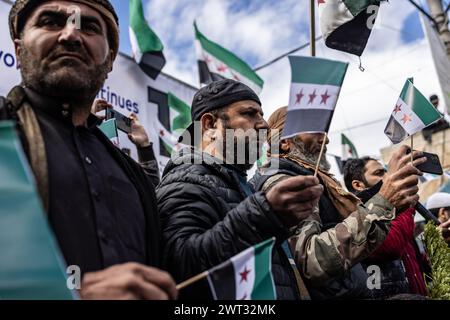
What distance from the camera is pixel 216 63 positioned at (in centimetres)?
734

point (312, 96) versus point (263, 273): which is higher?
point (312, 96)

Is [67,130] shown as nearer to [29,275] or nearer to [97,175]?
[97,175]

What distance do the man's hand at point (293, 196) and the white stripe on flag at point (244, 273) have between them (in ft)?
0.72

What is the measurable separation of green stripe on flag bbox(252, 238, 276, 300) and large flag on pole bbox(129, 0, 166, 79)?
520 cm

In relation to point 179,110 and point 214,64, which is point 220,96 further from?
point 214,64

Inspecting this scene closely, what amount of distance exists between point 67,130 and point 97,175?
0.18 metres

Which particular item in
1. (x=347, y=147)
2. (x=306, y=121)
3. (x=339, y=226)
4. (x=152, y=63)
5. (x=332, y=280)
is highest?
(x=152, y=63)

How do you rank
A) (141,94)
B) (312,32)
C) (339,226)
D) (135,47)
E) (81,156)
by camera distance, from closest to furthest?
(81,156) → (339,226) → (312,32) → (141,94) → (135,47)

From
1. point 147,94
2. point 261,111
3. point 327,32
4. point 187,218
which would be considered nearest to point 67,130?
point 187,218

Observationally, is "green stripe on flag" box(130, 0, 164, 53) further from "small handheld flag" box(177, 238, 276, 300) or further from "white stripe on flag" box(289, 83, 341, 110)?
"small handheld flag" box(177, 238, 276, 300)

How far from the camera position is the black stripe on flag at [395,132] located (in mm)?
2664

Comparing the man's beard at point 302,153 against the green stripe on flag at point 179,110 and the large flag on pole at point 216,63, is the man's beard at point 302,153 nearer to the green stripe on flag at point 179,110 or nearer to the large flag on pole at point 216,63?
the green stripe on flag at point 179,110

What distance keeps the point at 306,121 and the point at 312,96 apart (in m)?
0.08

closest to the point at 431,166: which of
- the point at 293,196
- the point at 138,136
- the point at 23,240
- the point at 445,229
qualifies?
the point at 445,229
